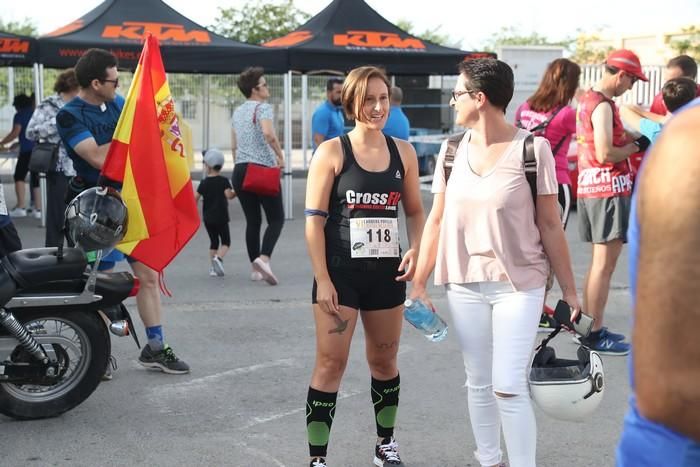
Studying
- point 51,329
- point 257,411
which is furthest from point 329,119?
point 51,329

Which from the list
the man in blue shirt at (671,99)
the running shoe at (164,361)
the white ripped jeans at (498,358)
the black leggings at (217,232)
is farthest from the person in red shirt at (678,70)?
the white ripped jeans at (498,358)

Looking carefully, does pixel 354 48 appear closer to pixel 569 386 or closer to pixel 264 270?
pixel 264 270

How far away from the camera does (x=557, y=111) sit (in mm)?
6520

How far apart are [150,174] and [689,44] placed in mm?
34822

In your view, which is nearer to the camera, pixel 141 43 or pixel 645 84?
pixel 141 43

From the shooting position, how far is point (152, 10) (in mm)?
13531

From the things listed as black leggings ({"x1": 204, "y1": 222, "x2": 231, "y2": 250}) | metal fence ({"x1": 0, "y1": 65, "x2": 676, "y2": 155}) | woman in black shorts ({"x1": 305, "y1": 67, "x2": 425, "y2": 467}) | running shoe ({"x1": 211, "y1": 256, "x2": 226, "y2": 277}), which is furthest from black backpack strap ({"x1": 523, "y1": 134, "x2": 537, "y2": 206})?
metal fence ({"x1": 0, "y1": 65, "x2": 676, "y2": 155})

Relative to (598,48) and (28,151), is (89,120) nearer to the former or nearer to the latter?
(28,151)

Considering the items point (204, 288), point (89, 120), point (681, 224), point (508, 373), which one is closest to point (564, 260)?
point (508, 373)

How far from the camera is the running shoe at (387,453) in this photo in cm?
433

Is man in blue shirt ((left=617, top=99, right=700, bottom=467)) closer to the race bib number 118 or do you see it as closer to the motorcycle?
the race bib number 118

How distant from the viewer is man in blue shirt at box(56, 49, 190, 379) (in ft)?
17.9

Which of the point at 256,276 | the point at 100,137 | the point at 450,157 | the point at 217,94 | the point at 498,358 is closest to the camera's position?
the point at 498,358

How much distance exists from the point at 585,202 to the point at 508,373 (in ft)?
10.00
